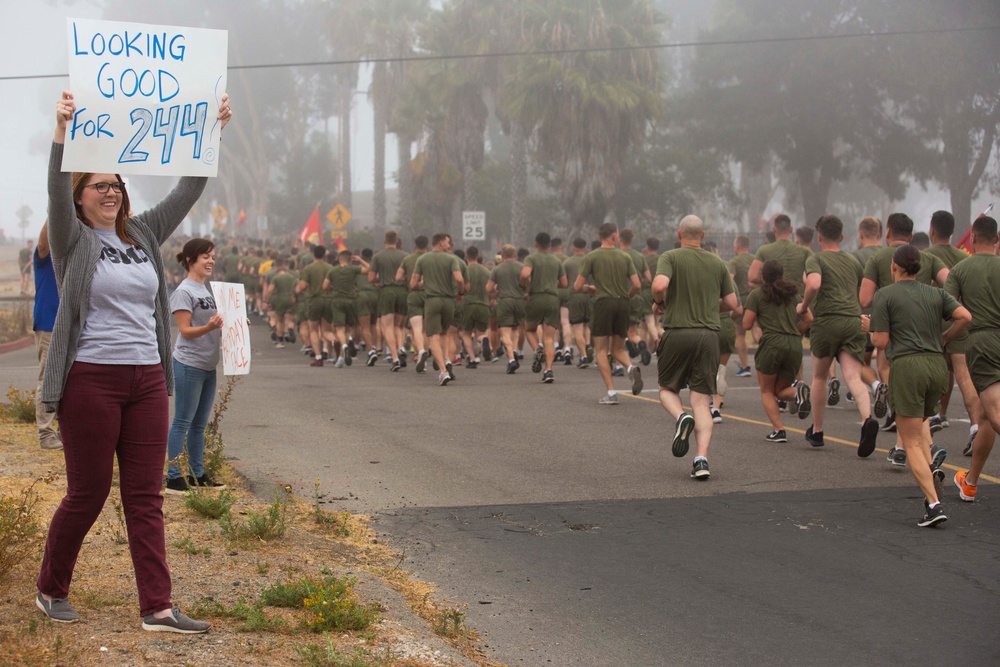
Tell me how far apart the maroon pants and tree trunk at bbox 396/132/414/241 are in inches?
1705

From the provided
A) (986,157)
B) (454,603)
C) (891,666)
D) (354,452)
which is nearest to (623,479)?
(354,452)

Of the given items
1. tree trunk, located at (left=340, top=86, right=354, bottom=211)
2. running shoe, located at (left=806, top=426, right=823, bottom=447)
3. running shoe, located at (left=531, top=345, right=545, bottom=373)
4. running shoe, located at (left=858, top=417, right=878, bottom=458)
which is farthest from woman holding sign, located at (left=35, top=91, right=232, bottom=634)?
tree trunk, located at (left=340, top=86, right=354, bottom=211)

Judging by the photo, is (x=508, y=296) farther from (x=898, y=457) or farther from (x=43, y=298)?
(x=43, y=298)

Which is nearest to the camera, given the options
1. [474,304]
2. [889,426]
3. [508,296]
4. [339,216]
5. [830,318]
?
[830,318]

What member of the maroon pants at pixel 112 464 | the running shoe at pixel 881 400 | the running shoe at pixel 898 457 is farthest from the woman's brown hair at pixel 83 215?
the running shoe at pixel 881 400

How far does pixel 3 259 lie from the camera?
79312 millimetres

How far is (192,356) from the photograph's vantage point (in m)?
7.88

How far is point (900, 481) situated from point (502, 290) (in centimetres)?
1043

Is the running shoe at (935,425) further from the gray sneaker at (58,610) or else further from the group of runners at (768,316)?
the gray sneaker at (58,610)

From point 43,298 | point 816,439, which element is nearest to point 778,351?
point 816,439

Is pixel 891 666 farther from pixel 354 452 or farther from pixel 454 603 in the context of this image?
pixel 354 452

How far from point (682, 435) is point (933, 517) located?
6.97 ft


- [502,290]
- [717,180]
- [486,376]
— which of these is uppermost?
[717,180]

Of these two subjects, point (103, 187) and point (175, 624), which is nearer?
point (175, 624)
